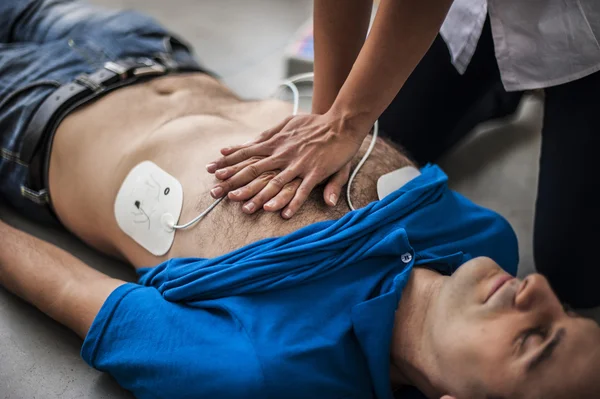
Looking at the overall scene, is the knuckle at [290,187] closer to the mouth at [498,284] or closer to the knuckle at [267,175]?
the knuckle at [267,175]

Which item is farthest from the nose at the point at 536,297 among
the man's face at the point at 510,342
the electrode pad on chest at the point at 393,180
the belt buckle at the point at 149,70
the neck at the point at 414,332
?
the belt buckle at the point at 149,70

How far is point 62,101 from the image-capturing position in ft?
4.23

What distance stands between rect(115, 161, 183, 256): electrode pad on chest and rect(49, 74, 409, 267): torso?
0.6 inches

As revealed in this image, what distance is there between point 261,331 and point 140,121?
1.99ft

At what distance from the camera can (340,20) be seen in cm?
118

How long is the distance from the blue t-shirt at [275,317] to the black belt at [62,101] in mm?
453

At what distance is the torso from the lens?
1.06 m

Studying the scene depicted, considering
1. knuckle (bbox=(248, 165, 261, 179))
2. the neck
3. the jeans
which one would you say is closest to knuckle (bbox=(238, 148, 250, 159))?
knuckle (bbox=(248, 165, 261, 179))

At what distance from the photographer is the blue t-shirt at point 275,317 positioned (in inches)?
34.9

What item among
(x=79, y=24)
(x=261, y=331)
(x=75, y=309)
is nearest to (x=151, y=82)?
(x=79, y=24)

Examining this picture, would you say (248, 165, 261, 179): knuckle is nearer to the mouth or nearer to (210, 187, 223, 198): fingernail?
(210, 187, 223, 198): fingernail

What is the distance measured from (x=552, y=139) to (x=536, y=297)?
60cm

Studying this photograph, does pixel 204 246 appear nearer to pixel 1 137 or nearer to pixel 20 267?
pixel 20 267

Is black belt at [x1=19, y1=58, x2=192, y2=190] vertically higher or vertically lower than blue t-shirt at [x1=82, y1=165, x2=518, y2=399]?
higher
